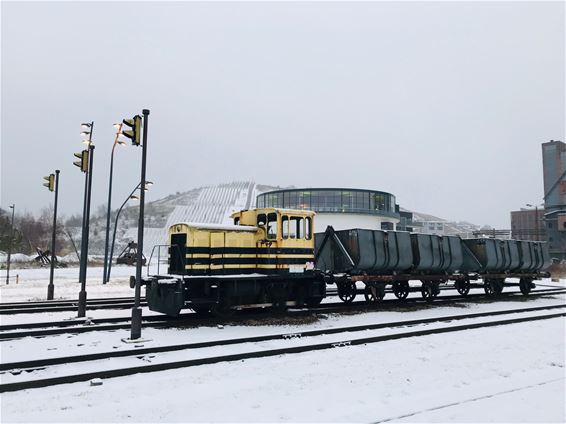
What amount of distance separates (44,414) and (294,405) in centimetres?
315

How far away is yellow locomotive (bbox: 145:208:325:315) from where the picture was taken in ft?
38.4

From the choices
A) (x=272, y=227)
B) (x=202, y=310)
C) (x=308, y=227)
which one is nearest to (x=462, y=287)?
(x=308, y=227)

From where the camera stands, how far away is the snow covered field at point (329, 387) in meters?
5.30

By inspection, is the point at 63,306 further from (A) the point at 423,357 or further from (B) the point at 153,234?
(B) the point at 153,234

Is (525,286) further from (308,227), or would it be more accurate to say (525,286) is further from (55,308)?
(55,308)

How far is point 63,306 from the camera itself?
14.8m

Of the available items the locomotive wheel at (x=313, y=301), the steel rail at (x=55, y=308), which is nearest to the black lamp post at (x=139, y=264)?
the steel rail at (x=55, y=308)

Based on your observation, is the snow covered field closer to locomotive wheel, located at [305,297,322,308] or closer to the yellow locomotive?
the yellow locomotive

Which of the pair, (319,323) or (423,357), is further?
(319,323)

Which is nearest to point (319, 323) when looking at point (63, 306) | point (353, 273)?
point (353, 273)

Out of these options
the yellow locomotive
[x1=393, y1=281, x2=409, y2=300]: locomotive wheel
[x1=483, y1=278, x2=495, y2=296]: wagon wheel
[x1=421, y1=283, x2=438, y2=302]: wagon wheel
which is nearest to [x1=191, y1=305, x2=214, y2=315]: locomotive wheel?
the yellow locomotive

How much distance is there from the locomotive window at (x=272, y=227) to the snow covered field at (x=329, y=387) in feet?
13.8

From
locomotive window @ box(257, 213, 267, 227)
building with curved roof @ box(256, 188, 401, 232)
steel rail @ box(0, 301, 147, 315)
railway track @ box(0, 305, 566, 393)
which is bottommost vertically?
railway track @ box(0, 305, 566, 393)

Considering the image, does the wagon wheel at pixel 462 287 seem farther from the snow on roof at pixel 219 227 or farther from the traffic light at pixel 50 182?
the traffic light at pixel 50 182
